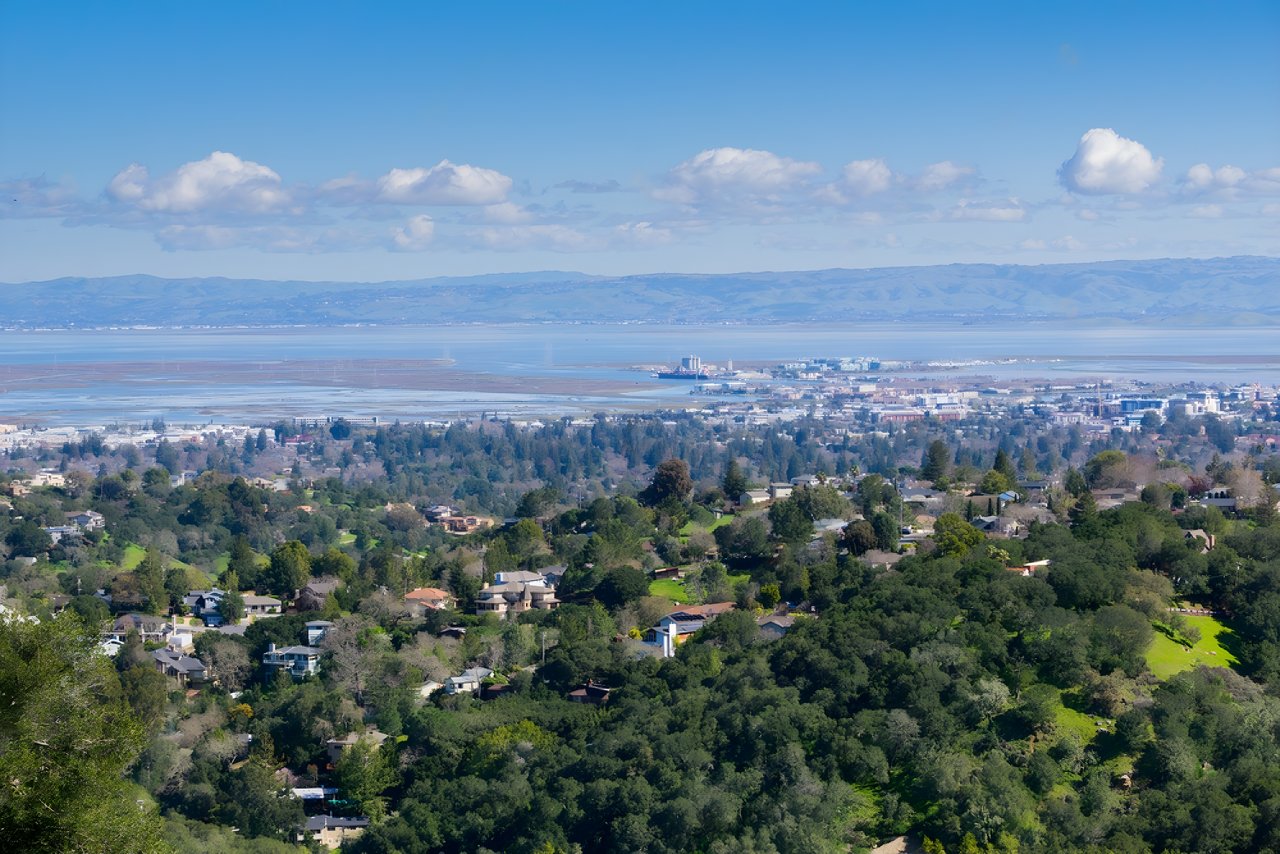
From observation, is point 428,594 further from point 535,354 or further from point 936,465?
point 535,354

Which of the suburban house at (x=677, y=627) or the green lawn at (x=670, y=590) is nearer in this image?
the suburban house at (x=677, y=627)

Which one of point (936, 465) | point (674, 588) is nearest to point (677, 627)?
point (674, 588)

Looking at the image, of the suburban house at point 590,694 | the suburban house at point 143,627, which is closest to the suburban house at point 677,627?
the suburban house at point 590,694

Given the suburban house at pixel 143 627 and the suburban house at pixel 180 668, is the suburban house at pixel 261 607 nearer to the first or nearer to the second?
the suburban house at pixel 143 627

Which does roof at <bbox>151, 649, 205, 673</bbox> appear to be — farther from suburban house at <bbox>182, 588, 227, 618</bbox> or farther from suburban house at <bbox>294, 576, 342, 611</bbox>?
suburban house at <bbox>182, 588, 227, 618</bbox>

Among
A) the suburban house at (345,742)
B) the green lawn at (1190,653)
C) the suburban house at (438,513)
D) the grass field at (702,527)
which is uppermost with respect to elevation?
the grass field at (702,527)

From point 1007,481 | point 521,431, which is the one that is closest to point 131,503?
point 1007,481

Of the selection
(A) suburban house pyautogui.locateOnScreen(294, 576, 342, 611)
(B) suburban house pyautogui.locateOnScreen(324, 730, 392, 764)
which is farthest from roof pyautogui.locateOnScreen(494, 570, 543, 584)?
(B) suburban house pyautogui.locateOnScreen(324, 730, 392, 764)
